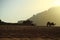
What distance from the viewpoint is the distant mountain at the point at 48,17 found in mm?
1112

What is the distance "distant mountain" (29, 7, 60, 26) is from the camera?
1.11 m

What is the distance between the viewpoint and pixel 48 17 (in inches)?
44.9

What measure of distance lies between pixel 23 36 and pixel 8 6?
0.30 meters

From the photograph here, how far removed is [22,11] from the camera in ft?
3.68

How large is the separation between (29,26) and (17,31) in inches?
3.7

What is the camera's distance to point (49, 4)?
1.15 metres

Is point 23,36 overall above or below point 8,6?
below

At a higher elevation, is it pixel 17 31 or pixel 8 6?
pixel 8 6

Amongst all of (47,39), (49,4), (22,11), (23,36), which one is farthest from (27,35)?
(49,4)

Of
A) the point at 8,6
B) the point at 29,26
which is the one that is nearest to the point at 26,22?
the point at 29,26

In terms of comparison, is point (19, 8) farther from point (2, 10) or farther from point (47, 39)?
point (47, 39)

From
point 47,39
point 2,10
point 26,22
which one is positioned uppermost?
point 2,10

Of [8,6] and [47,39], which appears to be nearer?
[47,39]

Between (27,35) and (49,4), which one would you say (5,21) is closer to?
(27,35)
